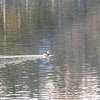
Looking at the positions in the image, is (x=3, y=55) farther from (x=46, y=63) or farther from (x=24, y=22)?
(x=24, y=22)

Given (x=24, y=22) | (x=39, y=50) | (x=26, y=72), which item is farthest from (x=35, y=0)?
(x=26, y=72)

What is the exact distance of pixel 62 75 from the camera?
2619 centimetres

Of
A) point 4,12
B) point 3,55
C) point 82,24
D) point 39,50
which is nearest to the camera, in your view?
point 3,55

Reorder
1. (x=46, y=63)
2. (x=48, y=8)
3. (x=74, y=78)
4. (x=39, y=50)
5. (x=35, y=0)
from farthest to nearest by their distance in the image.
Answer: (x=35, y=0) < (x=48, y=8) < (x=39, y=50) < (x=46, y=63) < (x=74, y=78)

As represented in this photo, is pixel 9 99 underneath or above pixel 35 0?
underneath

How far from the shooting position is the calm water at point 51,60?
23359 millimetres

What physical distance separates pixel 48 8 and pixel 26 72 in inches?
1484

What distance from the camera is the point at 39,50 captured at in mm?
32875

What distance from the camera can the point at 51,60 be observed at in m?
29.6

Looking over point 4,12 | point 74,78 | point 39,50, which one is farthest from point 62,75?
point 4,12

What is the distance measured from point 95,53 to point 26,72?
19.3 ft

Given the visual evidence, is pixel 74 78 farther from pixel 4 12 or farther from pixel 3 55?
pixel 4 12

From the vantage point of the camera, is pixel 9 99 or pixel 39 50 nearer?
pixel 9 99

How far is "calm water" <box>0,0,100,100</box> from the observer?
23.4m
